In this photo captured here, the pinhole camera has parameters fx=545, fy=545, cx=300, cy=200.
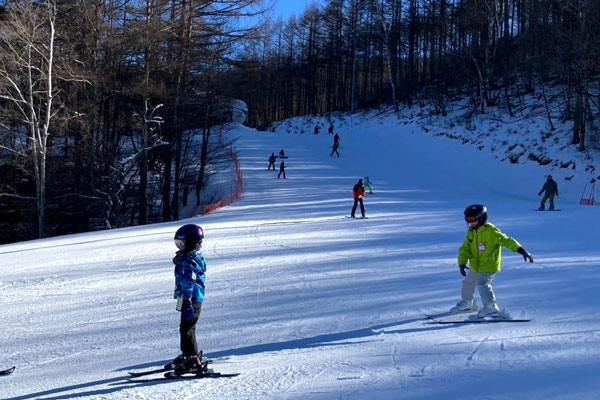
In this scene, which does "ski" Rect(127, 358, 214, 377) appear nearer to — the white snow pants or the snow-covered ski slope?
the snow-covered ski slope

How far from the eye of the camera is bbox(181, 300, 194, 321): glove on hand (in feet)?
16.5

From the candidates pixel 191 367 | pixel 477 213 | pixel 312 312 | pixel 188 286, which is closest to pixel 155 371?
pixel 191 367

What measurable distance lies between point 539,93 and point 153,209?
27.4m

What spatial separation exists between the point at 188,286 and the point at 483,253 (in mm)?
3611

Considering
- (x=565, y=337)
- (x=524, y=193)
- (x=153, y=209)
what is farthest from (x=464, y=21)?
(x=565, y=337)

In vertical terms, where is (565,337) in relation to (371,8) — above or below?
below

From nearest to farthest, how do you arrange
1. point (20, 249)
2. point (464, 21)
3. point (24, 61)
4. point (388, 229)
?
1. point (20, 249)
2. point (388, 229)
3. point (24, 61)
4. point (464, 21)

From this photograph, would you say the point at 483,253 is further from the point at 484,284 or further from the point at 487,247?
the point at 484,284

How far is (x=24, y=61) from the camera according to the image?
21.1 metres

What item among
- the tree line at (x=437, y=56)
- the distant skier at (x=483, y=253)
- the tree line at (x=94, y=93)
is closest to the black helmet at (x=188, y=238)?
the distant skier at (x=483, y=253)

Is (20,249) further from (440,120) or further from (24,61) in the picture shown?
(440,120)

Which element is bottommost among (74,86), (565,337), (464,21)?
(565,337)

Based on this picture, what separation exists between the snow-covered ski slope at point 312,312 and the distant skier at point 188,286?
0.71 ft

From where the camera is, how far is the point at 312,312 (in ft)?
24.3
